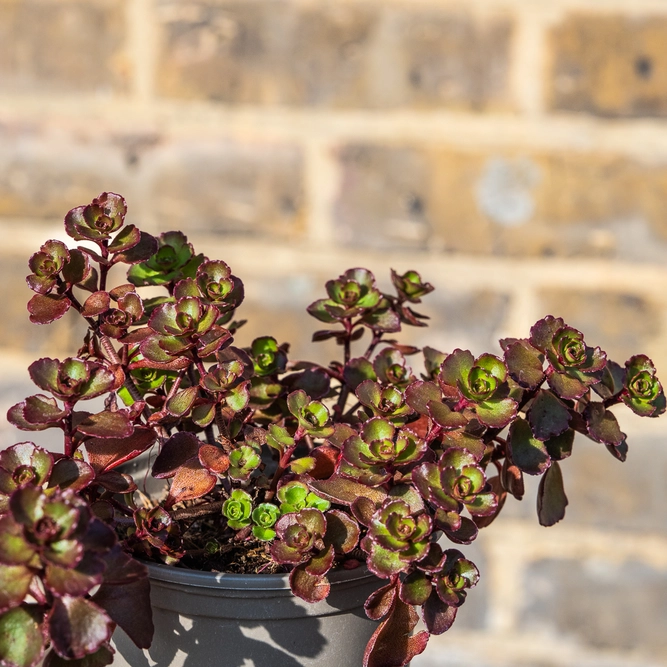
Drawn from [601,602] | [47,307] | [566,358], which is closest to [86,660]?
[47,307]

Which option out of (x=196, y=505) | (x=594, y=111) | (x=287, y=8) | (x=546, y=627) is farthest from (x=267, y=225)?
(x=546, y=627)

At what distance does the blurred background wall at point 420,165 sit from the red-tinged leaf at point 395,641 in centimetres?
68

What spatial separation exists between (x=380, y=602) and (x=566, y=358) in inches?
8.0

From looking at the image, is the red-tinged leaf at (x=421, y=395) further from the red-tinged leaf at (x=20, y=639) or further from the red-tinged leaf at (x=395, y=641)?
the red-tinged leaf at (x=20, y=639)

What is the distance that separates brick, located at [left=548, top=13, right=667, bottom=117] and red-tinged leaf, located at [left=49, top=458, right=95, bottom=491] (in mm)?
857

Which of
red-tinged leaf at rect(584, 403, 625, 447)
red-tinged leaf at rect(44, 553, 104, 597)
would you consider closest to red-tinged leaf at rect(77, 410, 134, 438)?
red-tinged leaf at rect(44, 553, 104, 597)

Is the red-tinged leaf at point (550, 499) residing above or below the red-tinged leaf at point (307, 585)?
above

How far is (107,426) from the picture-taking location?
562mm

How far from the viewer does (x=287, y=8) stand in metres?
1.18

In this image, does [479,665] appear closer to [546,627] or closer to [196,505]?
[546,627]

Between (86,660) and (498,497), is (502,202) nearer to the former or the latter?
(498,497)

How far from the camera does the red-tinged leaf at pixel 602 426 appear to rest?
0.60 meters

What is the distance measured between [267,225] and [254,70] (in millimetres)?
214

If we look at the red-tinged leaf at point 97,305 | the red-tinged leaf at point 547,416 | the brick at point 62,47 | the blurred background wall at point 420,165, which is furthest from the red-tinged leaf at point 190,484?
the brick at point 62,47
